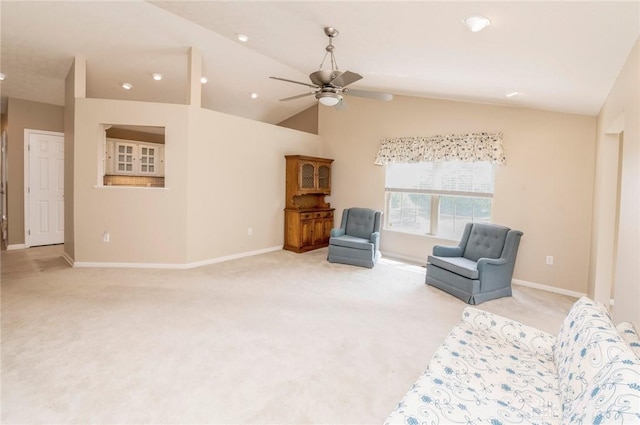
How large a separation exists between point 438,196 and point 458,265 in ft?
5.97

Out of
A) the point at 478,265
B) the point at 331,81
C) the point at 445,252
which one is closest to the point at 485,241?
the point at 445,252

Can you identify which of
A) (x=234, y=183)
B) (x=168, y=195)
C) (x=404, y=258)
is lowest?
(x=404, y=258)

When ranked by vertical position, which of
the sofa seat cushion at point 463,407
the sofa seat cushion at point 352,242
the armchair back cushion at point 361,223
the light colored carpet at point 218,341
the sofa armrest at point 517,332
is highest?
the armchair back cushion at point 361,223

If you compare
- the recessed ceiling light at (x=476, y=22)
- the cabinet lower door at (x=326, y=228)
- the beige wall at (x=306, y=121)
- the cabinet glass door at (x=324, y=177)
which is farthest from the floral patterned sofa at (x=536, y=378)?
the beige wall at (x=306, y=121)

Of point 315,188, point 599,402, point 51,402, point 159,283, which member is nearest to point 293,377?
point 51,402

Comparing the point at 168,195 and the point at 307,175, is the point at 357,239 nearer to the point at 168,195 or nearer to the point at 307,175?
the point at 307,175

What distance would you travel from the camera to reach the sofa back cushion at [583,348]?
1302 mm

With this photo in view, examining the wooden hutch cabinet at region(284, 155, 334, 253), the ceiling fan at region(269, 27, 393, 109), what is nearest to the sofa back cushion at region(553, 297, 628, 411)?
the ceiling fan at region(269, 27, 393, 109)

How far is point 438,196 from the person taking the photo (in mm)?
5512

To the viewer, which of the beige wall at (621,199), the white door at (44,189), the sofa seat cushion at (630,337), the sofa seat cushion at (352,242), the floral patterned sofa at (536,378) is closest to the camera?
the floral patterned sofa at (536,378)

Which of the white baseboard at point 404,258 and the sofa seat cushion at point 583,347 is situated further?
the white baseboard at point 404,258

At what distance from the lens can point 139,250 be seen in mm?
4844

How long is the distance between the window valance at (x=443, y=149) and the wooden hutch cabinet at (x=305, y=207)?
118 cm

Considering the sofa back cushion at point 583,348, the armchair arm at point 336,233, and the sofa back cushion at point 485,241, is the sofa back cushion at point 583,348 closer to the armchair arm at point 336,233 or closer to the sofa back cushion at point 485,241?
the sofa back cushion at point 485,241
